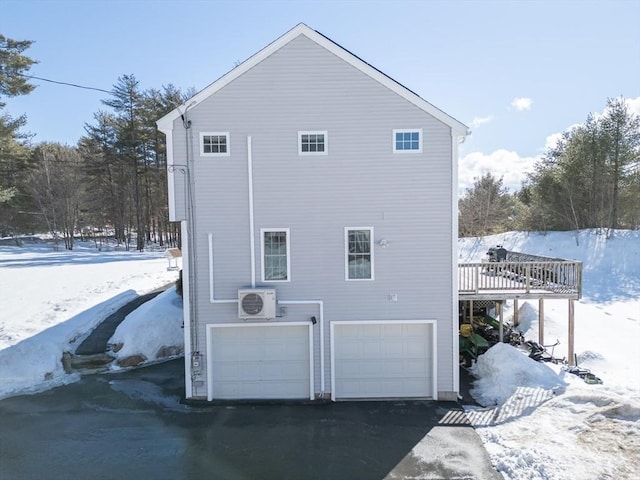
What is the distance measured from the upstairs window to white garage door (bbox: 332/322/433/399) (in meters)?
1.24

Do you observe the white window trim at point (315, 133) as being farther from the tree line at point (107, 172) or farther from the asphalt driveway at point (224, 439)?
the tree line at point (107, 172)

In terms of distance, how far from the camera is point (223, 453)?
21.7 feet

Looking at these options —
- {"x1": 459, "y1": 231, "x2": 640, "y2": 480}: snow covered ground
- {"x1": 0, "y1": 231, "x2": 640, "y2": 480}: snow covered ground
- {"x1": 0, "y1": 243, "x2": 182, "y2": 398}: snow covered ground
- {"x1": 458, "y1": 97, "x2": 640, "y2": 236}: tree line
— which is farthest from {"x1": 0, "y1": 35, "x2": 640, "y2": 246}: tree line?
{"x1": 459, "y1": 231, "x2": 640, "y2": 480}: snow covered ground

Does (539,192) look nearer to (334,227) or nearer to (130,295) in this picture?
Result: (334,227)

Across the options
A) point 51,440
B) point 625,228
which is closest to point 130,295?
point 51,440

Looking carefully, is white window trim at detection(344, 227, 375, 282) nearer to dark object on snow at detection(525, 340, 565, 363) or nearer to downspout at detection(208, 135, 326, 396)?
downspout at detection(208, 135, 326, 396)

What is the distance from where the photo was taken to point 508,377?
29.5 ft

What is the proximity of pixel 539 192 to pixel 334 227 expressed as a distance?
25.1 m

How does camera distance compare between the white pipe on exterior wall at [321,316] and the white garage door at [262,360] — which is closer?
the white pipe on exterior wall at [321,316]

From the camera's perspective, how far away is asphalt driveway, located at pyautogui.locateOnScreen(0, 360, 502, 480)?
6.11m

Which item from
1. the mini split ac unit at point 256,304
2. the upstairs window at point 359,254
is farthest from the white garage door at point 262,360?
the upstairs window at point 359,254

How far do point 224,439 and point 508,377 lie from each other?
6.66 meters

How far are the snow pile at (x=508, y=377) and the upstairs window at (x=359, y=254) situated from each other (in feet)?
13.0

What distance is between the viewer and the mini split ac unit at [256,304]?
27.6 feet
